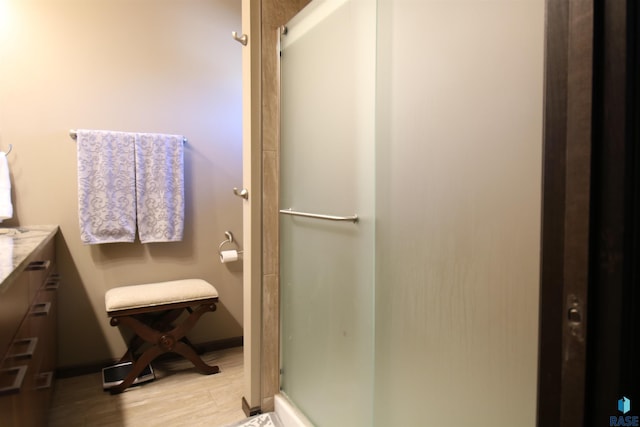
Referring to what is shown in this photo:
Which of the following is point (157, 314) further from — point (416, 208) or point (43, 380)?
point (416, 208)

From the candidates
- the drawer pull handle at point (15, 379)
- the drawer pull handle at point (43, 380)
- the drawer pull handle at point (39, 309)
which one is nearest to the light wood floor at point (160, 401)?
the drawer pull handle at point (43, 380)

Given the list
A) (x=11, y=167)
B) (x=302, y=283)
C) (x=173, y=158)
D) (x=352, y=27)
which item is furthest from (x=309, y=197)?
(x=11, y=167)

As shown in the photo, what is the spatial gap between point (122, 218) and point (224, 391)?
3.91 feet

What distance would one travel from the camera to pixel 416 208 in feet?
3.41

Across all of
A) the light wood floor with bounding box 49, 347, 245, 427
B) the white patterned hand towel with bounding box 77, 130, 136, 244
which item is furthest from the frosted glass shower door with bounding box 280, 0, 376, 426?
the white patterned hand towel with bounding box 77, 130, 136, 244

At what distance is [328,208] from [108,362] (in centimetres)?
185

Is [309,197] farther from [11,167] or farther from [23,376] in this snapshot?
[11,167]

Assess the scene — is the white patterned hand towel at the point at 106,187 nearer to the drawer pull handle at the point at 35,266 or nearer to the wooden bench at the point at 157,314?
the wooden bench at the point at 157,314

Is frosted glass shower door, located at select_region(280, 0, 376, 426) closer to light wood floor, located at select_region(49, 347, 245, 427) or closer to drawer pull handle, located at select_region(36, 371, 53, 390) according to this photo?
light wood floor, located at select_region(49, 347, 245, 427)

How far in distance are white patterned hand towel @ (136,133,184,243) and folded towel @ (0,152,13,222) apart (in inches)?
24.1

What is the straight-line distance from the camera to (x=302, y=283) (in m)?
1.61

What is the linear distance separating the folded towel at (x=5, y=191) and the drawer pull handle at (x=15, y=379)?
4.03 feet

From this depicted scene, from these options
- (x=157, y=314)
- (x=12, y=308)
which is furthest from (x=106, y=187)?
(x=12, y=308)

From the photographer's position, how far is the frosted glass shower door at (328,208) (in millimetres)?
1241
